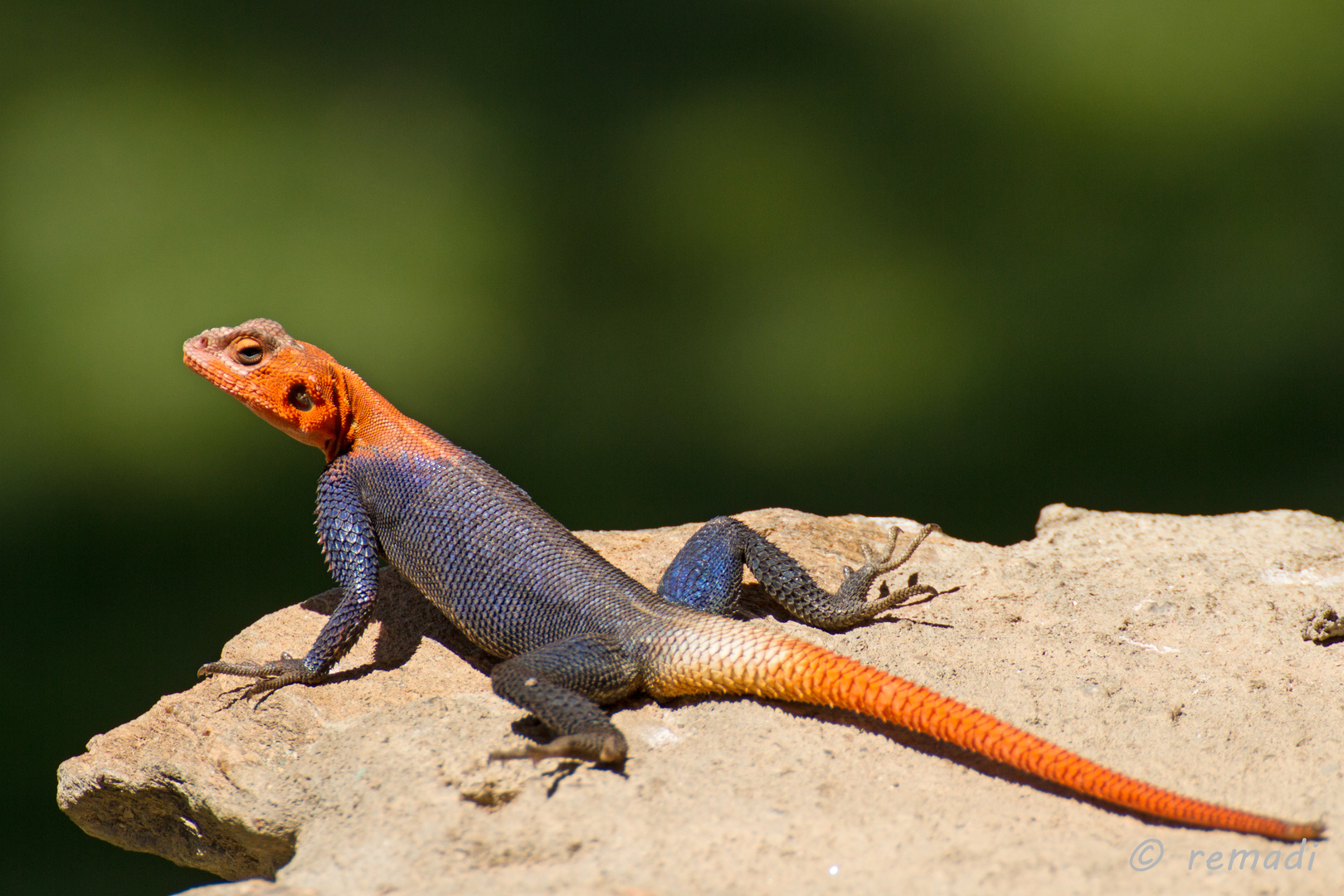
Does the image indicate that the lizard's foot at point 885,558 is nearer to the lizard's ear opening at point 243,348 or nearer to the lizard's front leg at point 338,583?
the lizard's front leg at point 338,583

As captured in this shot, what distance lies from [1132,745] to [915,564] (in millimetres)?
637

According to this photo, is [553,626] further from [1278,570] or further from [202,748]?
[1278,570]

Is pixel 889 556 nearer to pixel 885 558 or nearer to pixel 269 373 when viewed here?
pixel 885 558

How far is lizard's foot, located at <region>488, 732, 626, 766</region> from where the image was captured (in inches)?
61.4

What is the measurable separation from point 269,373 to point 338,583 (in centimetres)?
44

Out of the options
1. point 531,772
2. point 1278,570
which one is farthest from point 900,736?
point 1278,570

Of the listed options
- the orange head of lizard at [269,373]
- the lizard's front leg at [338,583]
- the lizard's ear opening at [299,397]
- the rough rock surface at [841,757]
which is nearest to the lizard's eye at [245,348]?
the orange head of lizard at [269,373]

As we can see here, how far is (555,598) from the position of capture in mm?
1882

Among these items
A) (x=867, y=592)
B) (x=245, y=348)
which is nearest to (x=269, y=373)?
(x=245, y=348)

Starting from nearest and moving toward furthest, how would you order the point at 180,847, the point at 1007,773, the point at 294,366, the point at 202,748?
the point at 1007,773 → the point at 202,748 → the point at 180,847 → the point at 294,366

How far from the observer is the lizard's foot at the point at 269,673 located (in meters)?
1.93

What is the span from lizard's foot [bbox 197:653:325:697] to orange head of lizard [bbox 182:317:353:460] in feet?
1.55

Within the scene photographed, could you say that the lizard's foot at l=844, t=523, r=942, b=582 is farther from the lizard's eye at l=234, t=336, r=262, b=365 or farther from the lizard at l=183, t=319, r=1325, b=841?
the lizard's eye at l=234, t=336, r=262, b=365

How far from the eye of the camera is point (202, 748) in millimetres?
1831
